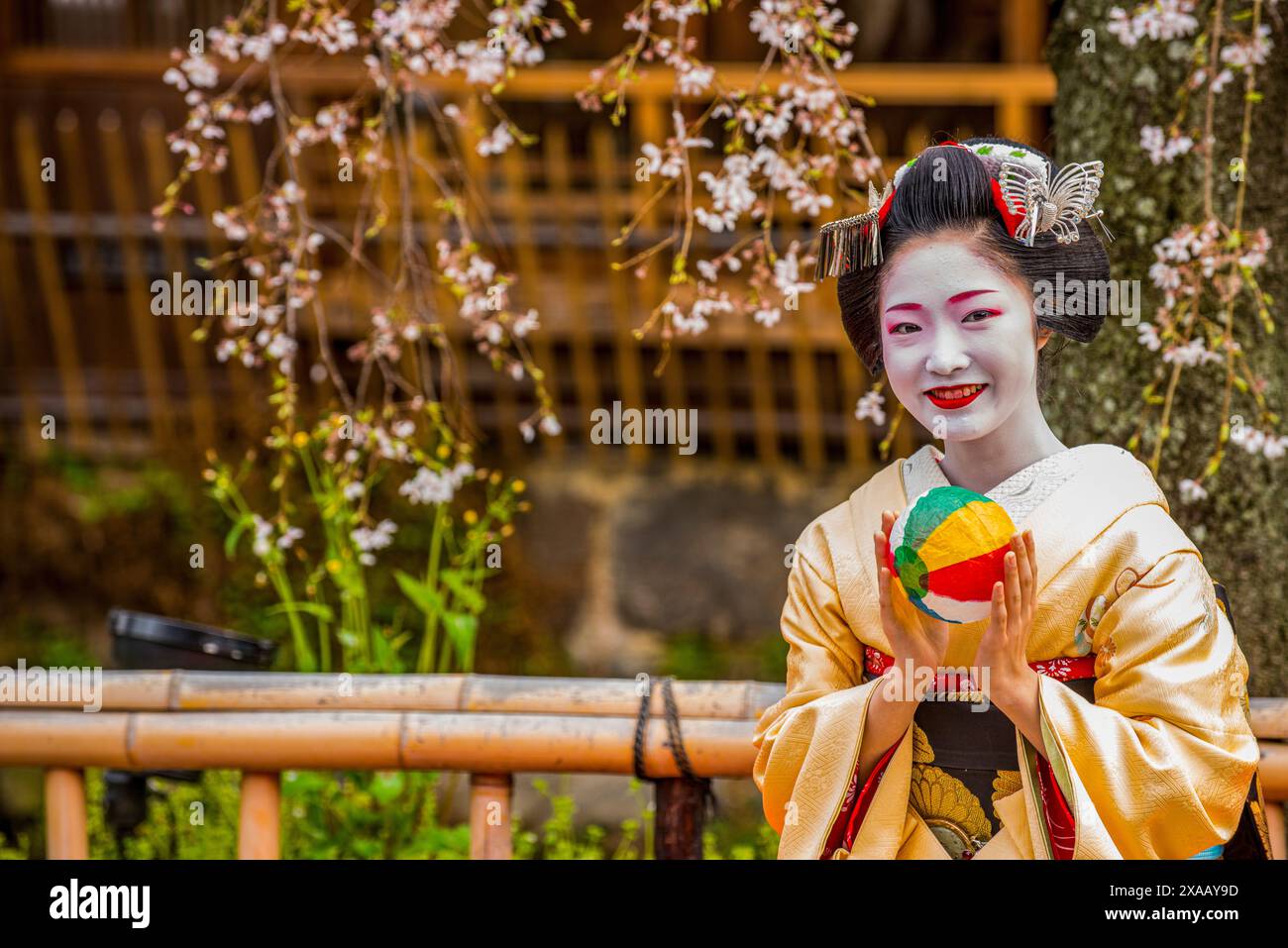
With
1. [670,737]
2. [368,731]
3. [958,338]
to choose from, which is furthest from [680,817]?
[958,338]

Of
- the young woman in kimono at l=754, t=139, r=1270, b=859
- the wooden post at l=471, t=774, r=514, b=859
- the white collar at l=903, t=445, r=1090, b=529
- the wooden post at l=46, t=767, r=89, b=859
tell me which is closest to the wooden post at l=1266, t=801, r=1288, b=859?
the young woman in kimono at l=754, t=139, r=1270, b=859

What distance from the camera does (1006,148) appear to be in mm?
2018

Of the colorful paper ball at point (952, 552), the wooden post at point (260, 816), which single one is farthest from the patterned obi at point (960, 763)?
the wooden post at point (260, 816)

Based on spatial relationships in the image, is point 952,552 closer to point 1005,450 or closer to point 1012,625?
point 1012,625

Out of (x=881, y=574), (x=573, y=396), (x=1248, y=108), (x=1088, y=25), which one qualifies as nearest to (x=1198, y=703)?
(x=881, y=574)

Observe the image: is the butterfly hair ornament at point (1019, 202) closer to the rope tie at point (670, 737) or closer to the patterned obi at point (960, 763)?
the patterned obi at point (960, 763)

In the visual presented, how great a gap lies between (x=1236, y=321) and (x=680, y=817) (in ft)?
4.92

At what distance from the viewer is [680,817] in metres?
2.74

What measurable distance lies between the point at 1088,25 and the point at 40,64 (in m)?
4.74

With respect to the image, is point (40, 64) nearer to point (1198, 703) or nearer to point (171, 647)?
point (171, 647)

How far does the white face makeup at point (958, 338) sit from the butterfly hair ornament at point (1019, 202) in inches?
2.8

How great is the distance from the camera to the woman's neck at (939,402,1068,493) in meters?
2.04

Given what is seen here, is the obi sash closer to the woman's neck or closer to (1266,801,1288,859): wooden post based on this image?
the woman's neck

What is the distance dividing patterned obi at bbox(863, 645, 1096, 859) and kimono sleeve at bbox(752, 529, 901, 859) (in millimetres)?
74
